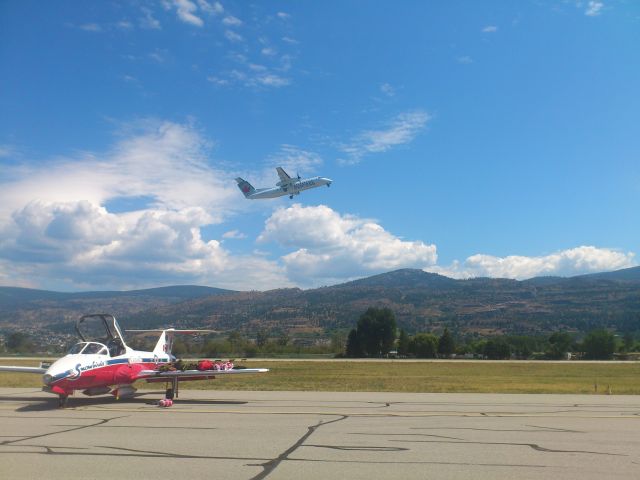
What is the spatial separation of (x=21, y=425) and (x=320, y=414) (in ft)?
24.7

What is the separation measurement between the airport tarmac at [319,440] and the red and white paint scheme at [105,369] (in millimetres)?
690

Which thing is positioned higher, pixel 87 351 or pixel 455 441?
pixel 87 351

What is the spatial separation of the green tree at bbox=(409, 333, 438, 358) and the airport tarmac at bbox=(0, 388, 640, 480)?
8232cm

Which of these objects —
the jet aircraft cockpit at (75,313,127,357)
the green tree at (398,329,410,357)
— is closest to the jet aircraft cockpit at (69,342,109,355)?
the jet aircraft cockpit at (75,313,127,357)

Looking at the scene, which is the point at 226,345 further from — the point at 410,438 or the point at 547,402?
the point at 410,438

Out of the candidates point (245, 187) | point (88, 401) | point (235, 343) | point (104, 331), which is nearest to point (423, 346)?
point (235, 343)

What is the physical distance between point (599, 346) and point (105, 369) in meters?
97.9

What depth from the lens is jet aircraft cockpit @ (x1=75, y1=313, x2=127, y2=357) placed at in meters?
19.7

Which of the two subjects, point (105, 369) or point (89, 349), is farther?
point (105, 369)

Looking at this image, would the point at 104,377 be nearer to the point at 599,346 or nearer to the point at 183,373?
the point at 183,373

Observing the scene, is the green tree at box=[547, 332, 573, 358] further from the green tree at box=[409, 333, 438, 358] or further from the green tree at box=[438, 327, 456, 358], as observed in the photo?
the green tree at box=[409, 333, 438, 358]

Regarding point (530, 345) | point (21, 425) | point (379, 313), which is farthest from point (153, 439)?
point (530, 345)

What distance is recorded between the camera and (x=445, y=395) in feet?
75.5

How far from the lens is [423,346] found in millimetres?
101312
